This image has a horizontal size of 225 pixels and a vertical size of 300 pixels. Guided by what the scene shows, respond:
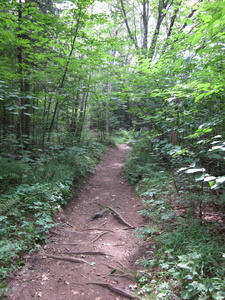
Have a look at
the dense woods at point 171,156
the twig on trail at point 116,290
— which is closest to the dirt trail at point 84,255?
the twig on trail at point 116,290

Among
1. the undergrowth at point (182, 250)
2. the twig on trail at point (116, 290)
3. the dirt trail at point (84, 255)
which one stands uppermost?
the undergrowth at point (182, 250)

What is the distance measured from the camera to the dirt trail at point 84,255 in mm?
2938

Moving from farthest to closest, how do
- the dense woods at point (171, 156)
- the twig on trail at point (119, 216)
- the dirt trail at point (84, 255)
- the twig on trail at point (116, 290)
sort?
1. the twig on trail at point (119, 216)
2. the dirt trail at point (84, 255)
3. the twig on trail at point (116, 290)
4. the dense woods at point (171, 156)

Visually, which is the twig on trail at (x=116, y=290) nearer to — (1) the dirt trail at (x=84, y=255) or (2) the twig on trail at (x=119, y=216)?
(1) the dirt trail at (x=84, y=255)

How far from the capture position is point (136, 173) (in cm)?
838

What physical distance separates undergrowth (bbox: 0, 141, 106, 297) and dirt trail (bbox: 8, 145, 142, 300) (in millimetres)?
259

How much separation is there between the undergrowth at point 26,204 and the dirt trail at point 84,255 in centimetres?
26

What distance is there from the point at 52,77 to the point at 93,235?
5807 millimetres

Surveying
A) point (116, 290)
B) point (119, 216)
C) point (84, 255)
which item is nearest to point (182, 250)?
point (116, 290)

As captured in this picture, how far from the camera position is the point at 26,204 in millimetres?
4523

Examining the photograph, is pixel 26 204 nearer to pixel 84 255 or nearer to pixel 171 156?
pixel 84 255

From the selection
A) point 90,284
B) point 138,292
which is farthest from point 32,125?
point 138,292

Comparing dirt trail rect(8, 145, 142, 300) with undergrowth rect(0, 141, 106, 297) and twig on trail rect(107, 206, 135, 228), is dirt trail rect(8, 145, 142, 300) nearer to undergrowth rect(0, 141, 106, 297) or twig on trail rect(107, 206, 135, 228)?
twig on trail rect(107, 206, 135, 228)

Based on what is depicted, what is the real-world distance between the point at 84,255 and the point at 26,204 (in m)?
1.86
